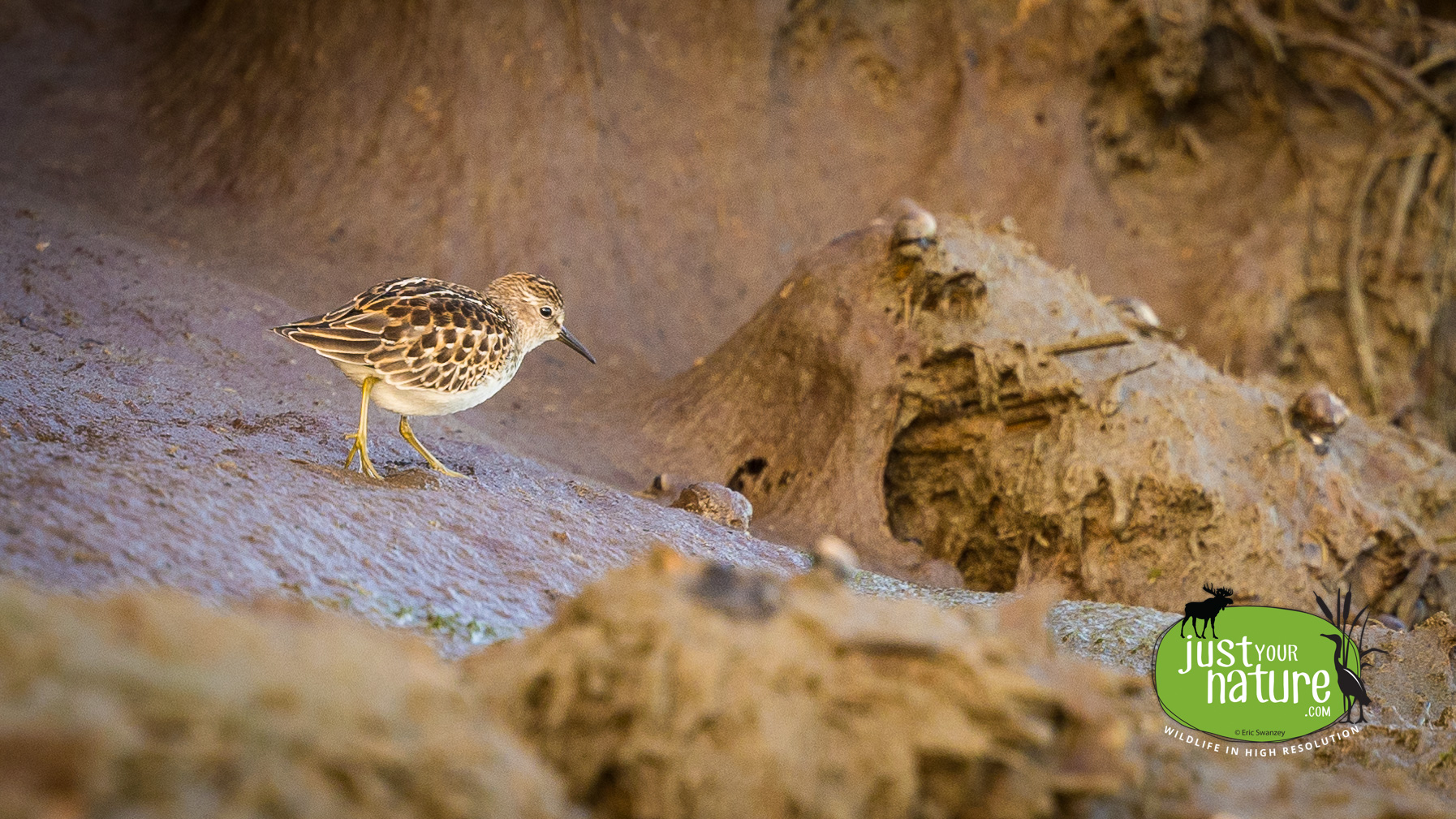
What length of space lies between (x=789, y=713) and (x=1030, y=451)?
417cm

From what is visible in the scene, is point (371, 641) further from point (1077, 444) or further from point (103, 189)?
point (103, 189)

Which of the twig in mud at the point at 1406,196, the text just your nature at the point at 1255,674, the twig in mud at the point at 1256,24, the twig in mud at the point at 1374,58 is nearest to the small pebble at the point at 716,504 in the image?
the text just your nature at the point at 1255,674

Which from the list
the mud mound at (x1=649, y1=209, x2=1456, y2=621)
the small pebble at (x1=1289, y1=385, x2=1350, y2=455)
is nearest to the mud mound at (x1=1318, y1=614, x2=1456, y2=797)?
the mud mound at (x1=649, y1=209, x2=1456, y2=621)

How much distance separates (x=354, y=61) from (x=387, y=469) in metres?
4.55

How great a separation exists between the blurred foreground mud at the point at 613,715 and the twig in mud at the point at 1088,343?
3.61m

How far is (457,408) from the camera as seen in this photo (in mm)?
3936

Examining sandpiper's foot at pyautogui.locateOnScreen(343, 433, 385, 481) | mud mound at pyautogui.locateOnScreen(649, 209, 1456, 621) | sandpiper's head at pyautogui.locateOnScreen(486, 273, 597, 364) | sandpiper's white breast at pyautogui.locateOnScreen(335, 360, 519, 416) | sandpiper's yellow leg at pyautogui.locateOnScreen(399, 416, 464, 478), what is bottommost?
sandpiper's foot at pyautogui.locateOnScreen(343, 433, 385, 481)

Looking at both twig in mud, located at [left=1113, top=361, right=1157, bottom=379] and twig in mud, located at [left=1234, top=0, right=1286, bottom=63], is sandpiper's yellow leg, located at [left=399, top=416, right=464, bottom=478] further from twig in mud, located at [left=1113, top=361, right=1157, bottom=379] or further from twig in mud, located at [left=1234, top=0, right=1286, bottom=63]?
twig in mud, located at [left=1234, top=0, right=1286, bottom=63]

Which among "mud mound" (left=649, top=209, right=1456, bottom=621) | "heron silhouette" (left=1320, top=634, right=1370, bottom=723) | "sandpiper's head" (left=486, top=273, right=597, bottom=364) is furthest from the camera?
"mud mound" (left=649, top=209, right=1456, bottom=621)

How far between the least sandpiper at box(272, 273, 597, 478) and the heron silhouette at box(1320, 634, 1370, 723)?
9.57 ft

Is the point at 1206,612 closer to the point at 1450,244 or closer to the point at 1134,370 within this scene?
the point at 1134,370

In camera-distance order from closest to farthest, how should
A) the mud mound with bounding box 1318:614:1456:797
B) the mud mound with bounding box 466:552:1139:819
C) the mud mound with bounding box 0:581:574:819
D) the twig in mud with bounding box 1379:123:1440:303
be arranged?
1. the mud mound with bounding box 0:581:574:819
2. the mud mound with bounding box 466:552:1139:819
3. the mud mound with bounding box 1318:614:1456:797
4. the twig in mud with bounding box 1379:123:1440:303

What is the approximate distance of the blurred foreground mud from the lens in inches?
53.7

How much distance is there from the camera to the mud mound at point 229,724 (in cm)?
127
